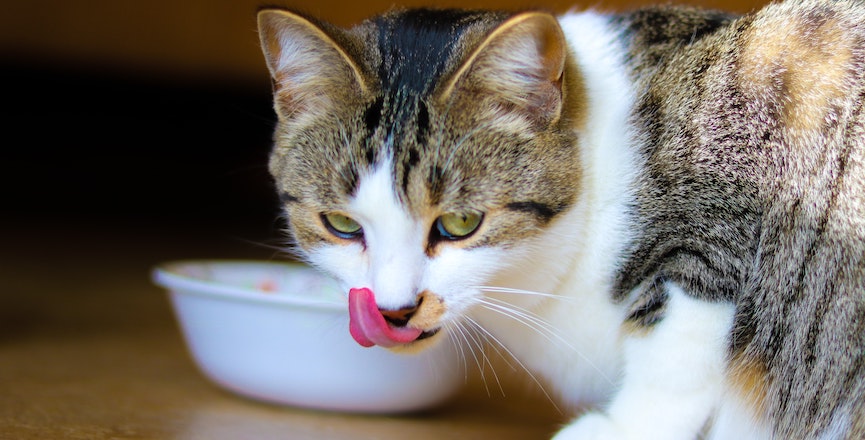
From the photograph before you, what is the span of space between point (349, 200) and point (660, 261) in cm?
45

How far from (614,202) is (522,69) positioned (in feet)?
0.81

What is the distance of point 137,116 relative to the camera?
152 inches

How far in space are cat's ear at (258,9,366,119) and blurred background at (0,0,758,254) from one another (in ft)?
4.36

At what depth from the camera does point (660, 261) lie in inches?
44.6

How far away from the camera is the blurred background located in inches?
100

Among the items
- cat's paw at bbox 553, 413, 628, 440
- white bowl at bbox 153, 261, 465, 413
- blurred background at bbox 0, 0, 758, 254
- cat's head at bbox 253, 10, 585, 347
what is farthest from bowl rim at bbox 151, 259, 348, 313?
blurred background at bbox 0, 0, 758, 254

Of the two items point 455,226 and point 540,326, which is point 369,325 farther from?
point 540,326

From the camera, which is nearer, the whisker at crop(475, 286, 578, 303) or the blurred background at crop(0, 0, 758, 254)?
the whisker at crop(475, 286, 578, 303)

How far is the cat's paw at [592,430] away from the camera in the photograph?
1.12 meters

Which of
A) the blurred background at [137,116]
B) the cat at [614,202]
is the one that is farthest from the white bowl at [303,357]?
the blurred background at [137,116]

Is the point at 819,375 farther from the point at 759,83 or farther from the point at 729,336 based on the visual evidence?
the point at 759,83

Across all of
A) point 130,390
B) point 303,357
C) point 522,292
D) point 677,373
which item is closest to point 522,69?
point 522,292

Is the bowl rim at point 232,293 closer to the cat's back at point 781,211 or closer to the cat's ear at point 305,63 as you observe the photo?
the cat's ear at point 305,63

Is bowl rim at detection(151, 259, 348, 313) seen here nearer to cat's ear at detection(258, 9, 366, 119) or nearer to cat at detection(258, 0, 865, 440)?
cat at detection(258, 0, 865, 440)
